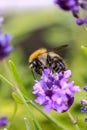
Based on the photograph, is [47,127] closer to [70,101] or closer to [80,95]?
[80,95]

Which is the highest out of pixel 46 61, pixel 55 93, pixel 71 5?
pixel 71 5

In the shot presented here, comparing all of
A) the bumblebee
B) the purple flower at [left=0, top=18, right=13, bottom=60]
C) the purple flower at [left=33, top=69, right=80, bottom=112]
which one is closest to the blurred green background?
the bumblebee

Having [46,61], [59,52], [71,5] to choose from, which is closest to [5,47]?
[71,5]

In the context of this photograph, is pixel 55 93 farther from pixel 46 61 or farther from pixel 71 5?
pixel 46 61

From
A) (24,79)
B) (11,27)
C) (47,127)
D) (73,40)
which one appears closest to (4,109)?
(24,79)

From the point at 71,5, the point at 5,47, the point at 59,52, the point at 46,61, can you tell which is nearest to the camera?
the point at 5,47

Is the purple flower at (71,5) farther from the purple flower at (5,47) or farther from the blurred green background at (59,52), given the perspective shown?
the blurred green background at (59,52)
